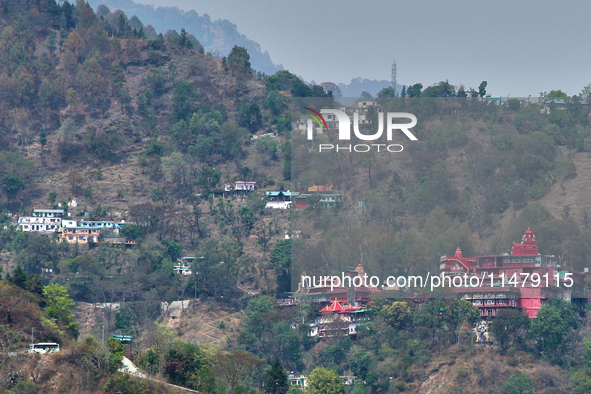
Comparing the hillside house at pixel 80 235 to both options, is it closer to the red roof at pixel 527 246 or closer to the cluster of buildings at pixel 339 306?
the cluster of buildings at pixel 339 306

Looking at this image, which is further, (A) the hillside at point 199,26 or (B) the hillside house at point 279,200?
(A) the hillside at point 199,26

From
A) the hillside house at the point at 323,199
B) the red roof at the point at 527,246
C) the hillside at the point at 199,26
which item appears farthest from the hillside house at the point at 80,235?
the hillside at the point at 199,26

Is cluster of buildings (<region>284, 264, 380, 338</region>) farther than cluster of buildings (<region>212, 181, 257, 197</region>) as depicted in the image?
No

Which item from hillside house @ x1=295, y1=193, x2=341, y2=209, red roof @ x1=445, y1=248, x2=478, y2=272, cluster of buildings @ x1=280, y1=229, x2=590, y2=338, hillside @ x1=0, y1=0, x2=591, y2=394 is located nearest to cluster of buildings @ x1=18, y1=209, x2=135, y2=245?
hillside @ x1=0, y1=0, x2=591, y2=394

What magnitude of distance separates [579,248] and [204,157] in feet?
76.7

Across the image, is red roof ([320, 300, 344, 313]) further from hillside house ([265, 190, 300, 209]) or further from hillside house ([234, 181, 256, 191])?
hillside house ([234, 181, 256, 191])

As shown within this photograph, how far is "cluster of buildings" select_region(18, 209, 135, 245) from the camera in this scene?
6756 cm

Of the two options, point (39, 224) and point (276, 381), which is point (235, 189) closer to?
point (39, 224)

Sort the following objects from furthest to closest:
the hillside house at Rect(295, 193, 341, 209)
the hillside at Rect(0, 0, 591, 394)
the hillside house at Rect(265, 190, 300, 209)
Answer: the hillside house at Rect(265, 190, 300, 209) → the hillside house at Rect(295, 193, 341, 209) → the hillside at Rect(0, 0, 591, 394)

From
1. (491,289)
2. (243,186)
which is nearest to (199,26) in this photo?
(243,186)

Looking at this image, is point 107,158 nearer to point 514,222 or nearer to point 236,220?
point 236,220

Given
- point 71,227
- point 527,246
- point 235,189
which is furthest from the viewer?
point 235,189

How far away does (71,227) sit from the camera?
67938mm

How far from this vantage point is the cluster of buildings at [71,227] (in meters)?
67.6
